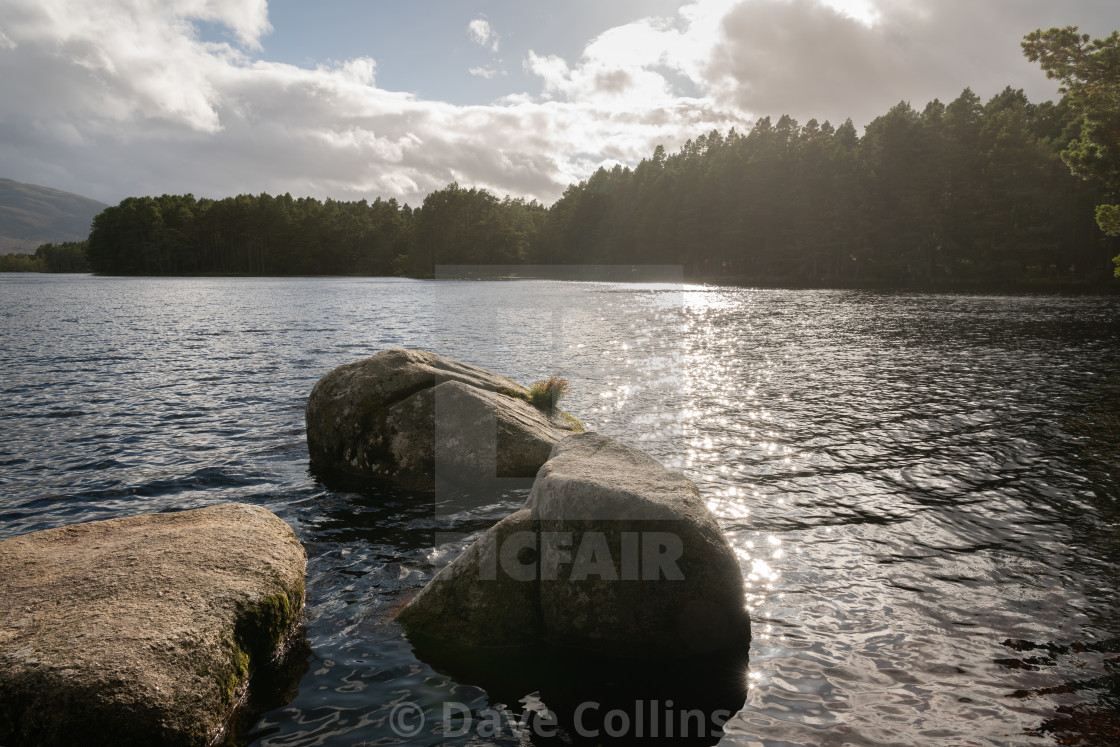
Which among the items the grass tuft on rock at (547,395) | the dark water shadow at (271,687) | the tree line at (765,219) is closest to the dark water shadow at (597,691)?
the dark water shadow at (271,687)

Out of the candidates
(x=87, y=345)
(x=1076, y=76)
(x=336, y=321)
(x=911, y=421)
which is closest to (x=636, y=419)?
(x=911, y=421)

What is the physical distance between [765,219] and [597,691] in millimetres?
118290

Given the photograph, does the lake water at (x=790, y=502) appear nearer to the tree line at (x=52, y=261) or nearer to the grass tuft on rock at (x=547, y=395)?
the grass tuft on rock at (x=547, y=395)

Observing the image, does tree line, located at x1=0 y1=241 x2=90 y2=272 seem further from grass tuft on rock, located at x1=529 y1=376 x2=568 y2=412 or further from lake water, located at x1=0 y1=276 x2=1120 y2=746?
grass tuft on rock, located at x1=529 y1=376 x2=568 y2=412

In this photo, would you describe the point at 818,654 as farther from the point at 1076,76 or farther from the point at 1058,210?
the point at 1058,210

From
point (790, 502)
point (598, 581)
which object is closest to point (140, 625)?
point (598, 581)

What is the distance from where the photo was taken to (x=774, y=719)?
5.60 metres

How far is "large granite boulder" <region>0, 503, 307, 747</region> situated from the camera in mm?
4668

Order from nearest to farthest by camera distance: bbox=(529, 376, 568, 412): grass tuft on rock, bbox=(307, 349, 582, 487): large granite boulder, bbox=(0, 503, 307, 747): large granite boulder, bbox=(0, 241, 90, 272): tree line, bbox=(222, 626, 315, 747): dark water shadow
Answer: bbox=(0, 503, 307, 747): large granite boulder → bbox=(222, 626, 315, 747): dark water shadow → bbox=(307, 349, 582, 487): large granite boulder → bbox=(529, 376, 568, 412): grass tuft on rock → bbox=(0, 241, 90, 272): tree line

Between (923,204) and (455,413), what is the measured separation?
9391cm

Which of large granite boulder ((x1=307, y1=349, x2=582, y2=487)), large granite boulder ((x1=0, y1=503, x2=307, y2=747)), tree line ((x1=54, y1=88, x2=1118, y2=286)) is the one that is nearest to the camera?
large granite boulder ((x1=0, y1=503, x2=307, y2=747))

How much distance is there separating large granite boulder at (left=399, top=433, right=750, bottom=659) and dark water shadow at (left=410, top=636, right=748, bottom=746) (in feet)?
0.62

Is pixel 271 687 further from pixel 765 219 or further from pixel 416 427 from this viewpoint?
pixel 765 219

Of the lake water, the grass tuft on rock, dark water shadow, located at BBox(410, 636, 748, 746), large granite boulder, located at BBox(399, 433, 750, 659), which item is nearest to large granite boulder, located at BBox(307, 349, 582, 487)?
the lake water
